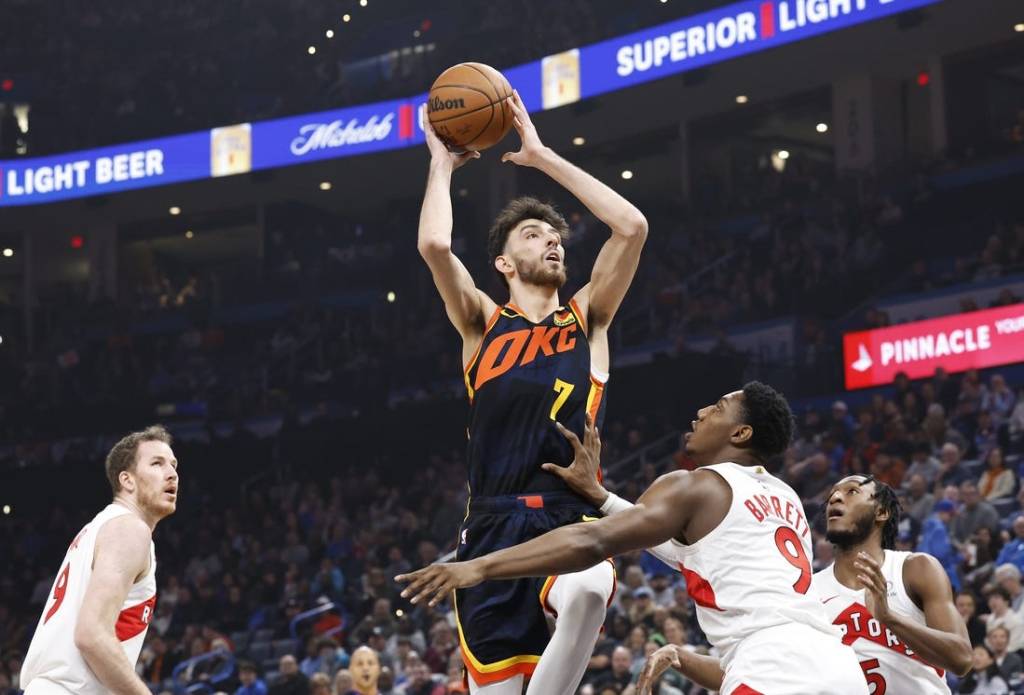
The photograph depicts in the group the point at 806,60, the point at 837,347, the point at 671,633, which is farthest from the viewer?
the point at 806,60

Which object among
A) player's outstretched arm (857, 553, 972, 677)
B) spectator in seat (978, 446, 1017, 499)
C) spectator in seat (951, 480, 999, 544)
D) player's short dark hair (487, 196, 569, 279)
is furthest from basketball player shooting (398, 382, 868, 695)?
spectator in seat (978, 446, 1017, 499)

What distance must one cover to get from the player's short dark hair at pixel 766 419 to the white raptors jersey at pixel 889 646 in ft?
3.87

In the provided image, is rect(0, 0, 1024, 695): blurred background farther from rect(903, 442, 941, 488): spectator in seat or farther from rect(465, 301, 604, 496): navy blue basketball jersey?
rect(465, 301, 604, 496): navy blue basketball jersey

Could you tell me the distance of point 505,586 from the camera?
500cm

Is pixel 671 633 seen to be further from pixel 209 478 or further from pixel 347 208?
pixel 347 208

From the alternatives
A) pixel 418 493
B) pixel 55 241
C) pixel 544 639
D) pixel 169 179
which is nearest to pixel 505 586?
pixel 544 639

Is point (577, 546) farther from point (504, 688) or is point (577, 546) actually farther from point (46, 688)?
point (46, 688)

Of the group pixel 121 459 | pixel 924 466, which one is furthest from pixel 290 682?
pixel 121 459

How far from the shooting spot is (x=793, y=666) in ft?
14.7

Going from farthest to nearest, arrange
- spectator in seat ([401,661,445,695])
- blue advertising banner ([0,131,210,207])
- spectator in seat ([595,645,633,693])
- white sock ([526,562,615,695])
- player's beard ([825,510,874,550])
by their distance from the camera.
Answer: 1. blue advertising banner ([0,131,210,207])
2. spectator in seat ([401,661,445,695])
3. spectator in seat ([595,645,633,693])
4. player's beard ([825,510,874,550])
5. white sock ([526,562,615,695])

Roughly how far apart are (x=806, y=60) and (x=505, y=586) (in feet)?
60.7

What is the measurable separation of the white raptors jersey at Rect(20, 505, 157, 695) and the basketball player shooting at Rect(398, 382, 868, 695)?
1780 millimetres

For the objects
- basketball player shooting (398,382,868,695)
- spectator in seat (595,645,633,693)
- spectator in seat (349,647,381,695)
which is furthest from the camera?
spectator in seat (595,645,633,693)

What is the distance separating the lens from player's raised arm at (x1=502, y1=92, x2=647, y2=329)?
17.5ft
